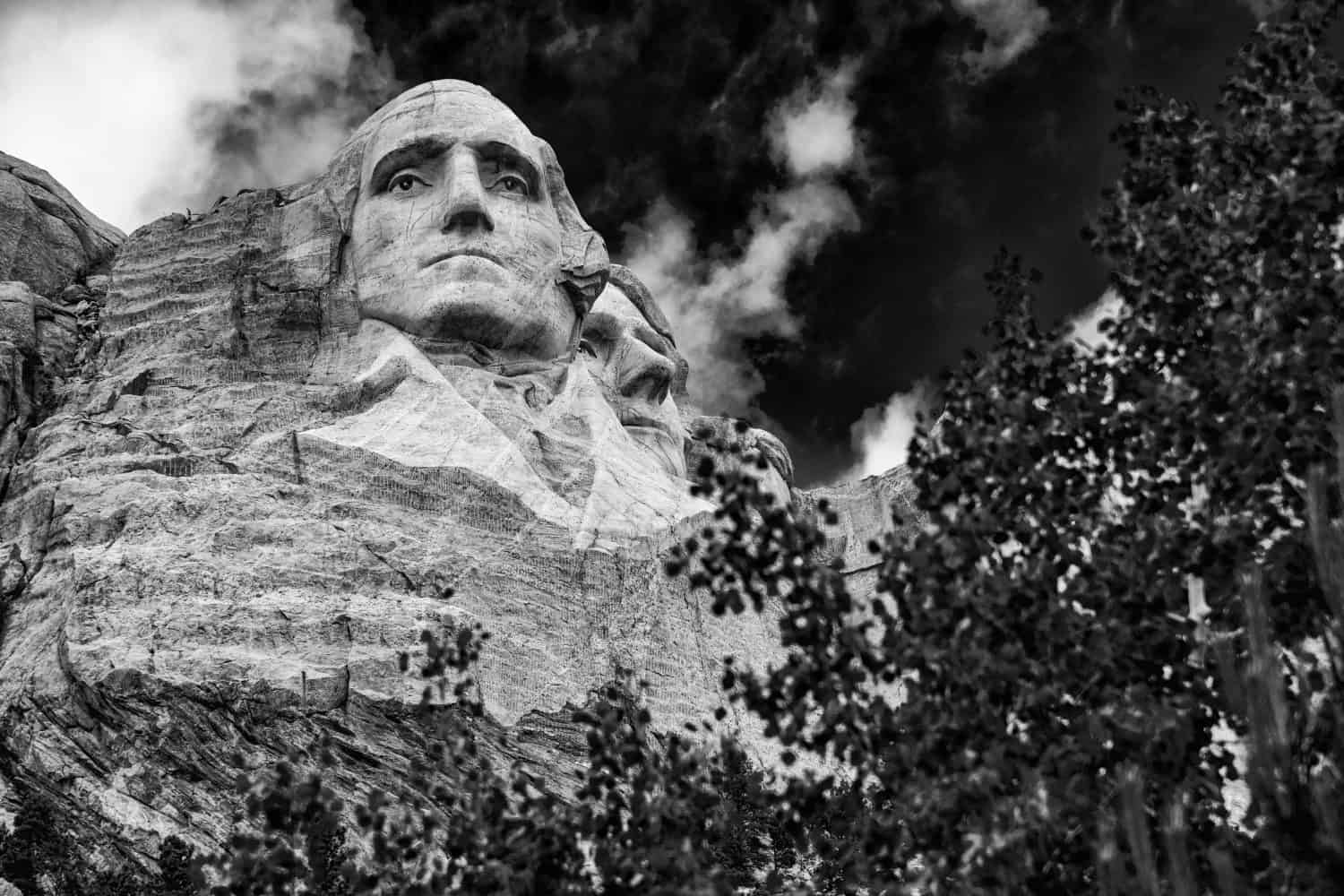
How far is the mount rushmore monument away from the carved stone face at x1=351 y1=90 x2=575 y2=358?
0.03 m

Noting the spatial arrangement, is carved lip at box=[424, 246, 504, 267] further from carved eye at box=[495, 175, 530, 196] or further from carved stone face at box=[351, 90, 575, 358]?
carved eye at box=[495, 175, 530, 196]

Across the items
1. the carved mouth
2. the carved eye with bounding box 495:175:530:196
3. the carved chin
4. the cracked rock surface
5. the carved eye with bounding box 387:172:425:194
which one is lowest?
the cracked rock surface

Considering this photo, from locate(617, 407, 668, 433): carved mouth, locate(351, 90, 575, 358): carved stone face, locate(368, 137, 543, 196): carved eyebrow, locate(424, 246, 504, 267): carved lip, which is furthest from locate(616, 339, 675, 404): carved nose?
locate(424, 246, 504, 267): carved lip

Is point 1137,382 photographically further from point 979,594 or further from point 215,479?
point 215,479

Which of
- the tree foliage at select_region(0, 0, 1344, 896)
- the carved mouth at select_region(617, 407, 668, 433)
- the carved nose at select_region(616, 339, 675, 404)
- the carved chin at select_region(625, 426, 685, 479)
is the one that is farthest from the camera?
the carved nose at select_region(616, 339, 675, 404)

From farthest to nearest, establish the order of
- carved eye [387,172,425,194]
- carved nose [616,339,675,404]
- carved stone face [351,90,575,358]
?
carved nose [616,339,675,404] < carved eye [387,172,425,194] < carved stone face [351,90,575,358]

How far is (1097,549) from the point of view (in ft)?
30.8

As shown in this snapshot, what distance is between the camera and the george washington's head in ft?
63.1

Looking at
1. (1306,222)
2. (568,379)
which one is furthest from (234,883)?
(568,379)

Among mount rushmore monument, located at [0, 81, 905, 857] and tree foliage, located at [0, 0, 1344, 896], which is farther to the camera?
mount rushmore monument, located at [0, 81, 905, 857]

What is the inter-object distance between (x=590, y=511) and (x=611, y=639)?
1487 mm

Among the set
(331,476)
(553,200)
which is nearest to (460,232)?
(553,200)

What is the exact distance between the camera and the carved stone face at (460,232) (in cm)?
1920

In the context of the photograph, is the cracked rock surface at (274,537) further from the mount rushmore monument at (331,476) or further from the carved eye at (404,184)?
the carved eye at (404,184)
